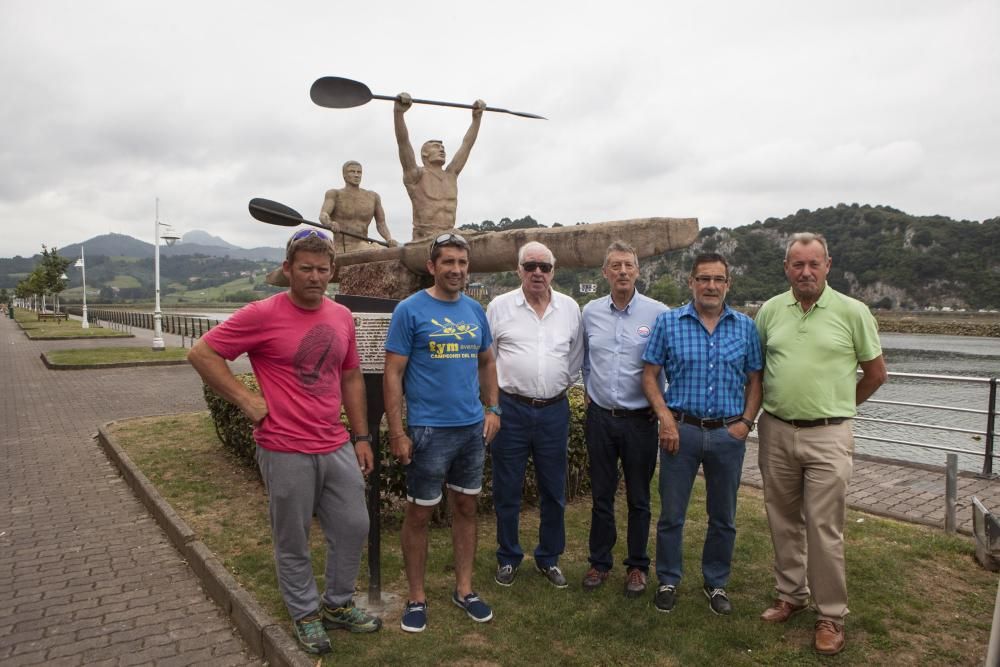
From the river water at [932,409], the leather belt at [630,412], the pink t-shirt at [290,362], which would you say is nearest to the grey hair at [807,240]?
the leather belt at [630,412]

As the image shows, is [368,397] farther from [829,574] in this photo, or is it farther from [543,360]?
[829,574]

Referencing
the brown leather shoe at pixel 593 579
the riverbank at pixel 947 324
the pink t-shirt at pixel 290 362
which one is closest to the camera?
the pink t-shirt at pixel 290 362

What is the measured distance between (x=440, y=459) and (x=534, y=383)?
72 cm

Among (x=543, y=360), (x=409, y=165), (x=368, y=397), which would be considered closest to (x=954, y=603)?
(x=543, y=360)

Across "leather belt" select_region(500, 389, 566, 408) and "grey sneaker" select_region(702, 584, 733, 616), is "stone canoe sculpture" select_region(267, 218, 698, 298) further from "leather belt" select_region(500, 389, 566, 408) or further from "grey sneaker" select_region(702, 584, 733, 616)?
"grey sneaker" select_region(702, 584, 733, 616)

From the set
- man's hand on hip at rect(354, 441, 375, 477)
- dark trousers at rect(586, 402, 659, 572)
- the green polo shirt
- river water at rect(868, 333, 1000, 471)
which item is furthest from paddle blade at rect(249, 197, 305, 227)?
river water at rect(868, 333, 1000, 471)

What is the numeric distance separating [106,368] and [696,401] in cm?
1715

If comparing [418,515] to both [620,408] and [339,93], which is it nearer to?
[620,408]

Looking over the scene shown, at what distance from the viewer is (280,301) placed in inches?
117

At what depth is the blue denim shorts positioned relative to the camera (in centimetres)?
323

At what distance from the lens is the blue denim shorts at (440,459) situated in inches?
127

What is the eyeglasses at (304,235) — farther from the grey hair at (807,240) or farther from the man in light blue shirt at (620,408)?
the grey hair at (807,240)

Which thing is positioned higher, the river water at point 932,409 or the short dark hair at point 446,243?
the short dark hair at point 446,243

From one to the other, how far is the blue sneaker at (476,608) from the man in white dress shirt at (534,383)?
1.34 feet
